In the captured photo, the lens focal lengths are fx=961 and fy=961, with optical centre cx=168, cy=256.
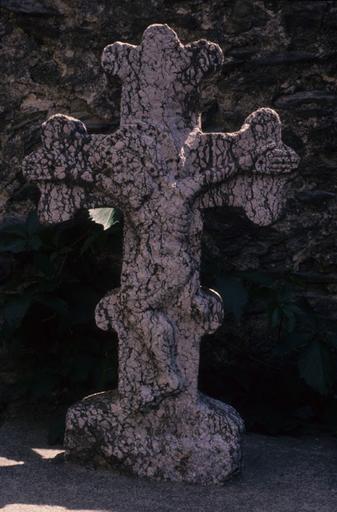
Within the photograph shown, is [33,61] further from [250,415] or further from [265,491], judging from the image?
[265,491]

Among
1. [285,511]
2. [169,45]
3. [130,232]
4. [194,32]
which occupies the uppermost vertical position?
[194,32]

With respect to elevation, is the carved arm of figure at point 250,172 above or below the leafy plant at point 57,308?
above

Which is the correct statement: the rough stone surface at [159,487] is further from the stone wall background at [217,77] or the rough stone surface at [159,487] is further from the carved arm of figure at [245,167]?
the stone wall background at [217,77]

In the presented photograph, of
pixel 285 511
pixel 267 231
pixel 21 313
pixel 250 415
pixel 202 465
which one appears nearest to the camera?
pixel 285 511

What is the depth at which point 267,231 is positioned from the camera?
13.2 feet

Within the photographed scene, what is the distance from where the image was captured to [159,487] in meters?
3.00

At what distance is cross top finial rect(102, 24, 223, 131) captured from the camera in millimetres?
3086

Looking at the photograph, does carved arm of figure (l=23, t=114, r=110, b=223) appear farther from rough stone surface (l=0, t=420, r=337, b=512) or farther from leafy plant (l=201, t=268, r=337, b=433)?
rough stone surface (l=0, t=420, r=337, b=512)

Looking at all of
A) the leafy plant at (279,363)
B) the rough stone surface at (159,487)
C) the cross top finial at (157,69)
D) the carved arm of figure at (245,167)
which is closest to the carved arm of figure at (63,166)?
the cross top finial at (157,69)

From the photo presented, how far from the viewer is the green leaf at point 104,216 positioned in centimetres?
337

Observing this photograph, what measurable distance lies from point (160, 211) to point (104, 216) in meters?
0.36

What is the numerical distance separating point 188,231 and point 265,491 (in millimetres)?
852

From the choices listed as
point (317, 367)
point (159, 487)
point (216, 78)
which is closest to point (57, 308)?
point (159, 487)

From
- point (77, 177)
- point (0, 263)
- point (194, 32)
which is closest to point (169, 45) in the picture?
point (77, 177)
